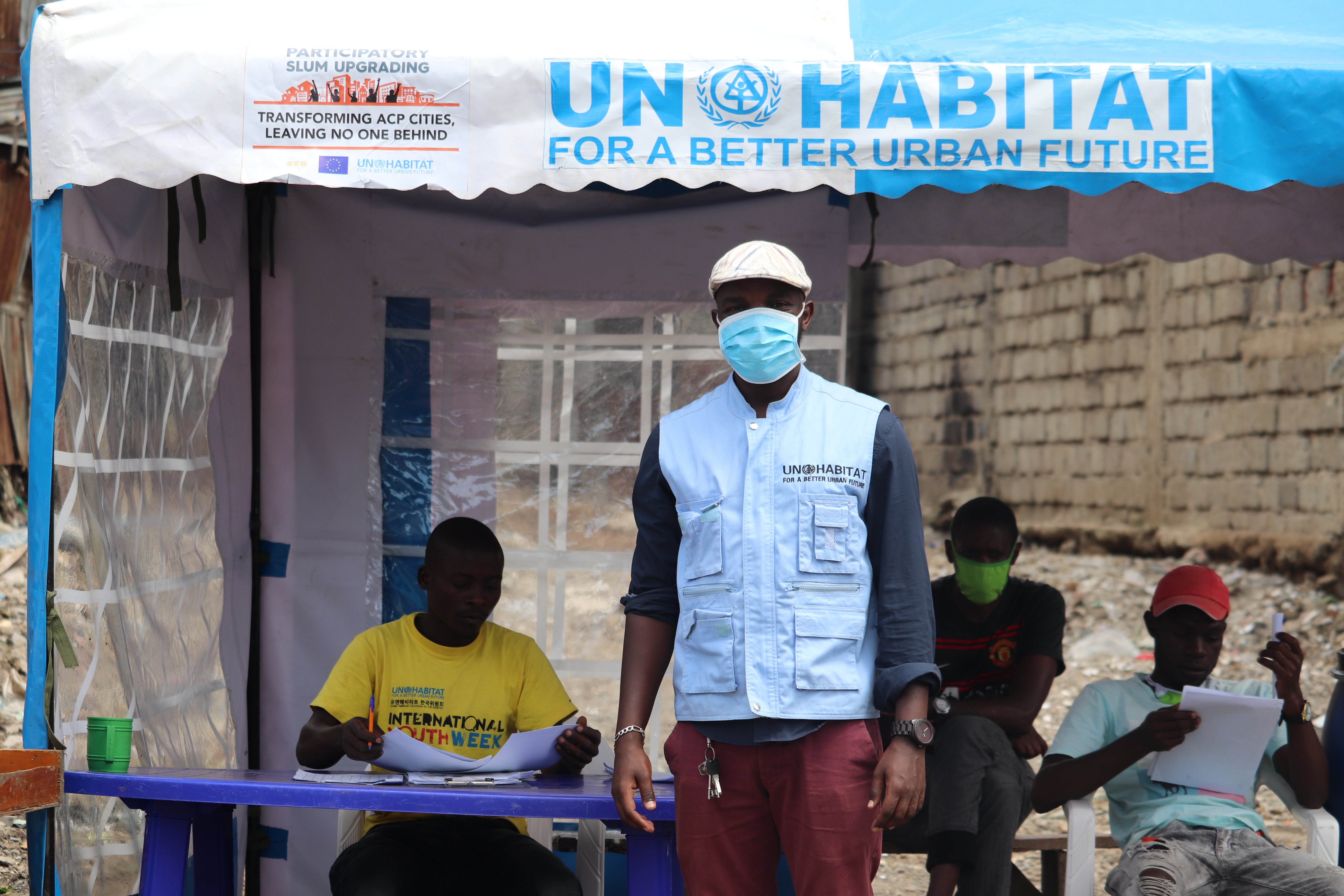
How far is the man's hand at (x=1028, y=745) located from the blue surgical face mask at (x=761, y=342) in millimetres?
1816

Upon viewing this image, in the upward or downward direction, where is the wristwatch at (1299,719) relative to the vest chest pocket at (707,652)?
downward

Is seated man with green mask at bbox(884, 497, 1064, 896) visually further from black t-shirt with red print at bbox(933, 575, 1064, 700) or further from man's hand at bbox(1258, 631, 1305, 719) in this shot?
man's hand at bbox(1258, 631, 1305, 719)

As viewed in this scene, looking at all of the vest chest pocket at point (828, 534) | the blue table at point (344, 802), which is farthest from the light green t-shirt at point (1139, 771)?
the vest chest pocket at point (828, 534)

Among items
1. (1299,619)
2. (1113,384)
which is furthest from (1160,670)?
(1113,384)

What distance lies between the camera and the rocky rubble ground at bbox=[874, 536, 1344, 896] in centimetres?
659

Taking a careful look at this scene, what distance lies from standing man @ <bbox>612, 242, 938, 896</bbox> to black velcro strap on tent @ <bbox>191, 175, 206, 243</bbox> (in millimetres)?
1853

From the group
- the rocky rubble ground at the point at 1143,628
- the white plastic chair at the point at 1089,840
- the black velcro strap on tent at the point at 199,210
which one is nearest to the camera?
the white plastic chair at the point at 1089,840

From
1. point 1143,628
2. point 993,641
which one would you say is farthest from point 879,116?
point 1143,628

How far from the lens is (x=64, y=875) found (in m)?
2.78

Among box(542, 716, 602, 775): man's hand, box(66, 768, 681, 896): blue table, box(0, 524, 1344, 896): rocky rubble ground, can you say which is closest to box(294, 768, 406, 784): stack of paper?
box(66, 768, 681, 896): blue table

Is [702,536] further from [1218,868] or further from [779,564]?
[1218,868]

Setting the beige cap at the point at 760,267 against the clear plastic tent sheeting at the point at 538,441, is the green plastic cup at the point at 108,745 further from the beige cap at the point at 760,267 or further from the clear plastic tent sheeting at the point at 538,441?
the beige cap at the point at 760,267

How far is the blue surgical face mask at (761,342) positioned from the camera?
2330 mm

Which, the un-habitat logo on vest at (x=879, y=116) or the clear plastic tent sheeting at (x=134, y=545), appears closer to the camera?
the un-habitat logo on vest at (x=879, y=116)
